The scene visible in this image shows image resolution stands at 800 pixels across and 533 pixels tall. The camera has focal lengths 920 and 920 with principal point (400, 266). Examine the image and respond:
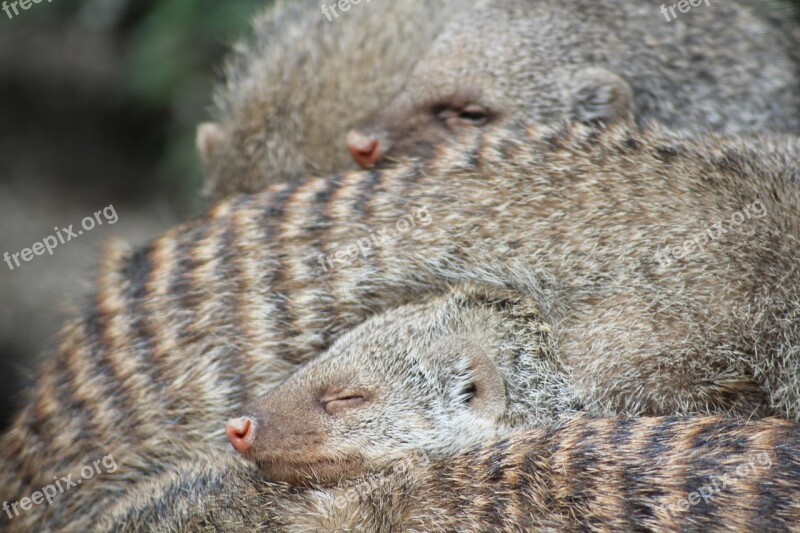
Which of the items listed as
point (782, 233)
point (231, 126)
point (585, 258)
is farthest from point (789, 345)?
point (231, 126)

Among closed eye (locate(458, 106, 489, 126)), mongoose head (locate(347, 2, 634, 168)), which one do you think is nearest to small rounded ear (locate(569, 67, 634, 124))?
mongoose head (locate(347, 2, 634, 168))

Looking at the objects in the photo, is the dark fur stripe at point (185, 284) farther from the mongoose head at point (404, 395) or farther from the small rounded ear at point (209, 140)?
the small rounded ear at point (209, 140)

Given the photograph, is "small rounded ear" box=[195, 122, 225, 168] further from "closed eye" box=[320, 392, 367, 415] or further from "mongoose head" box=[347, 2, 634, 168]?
"closed eye" box=[320, 392, 367, 415]

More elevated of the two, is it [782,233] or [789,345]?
[782,233]

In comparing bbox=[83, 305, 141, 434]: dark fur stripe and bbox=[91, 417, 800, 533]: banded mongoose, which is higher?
bbox=[83, 305, 141, 434]: dark fur stripe

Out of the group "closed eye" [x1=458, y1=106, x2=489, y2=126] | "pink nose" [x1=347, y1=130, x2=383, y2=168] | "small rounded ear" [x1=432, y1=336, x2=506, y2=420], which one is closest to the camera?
"small rounded ear" [x1=432, y1=336, x2=506, y2=420]

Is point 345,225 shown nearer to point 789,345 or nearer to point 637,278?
point 637,278
